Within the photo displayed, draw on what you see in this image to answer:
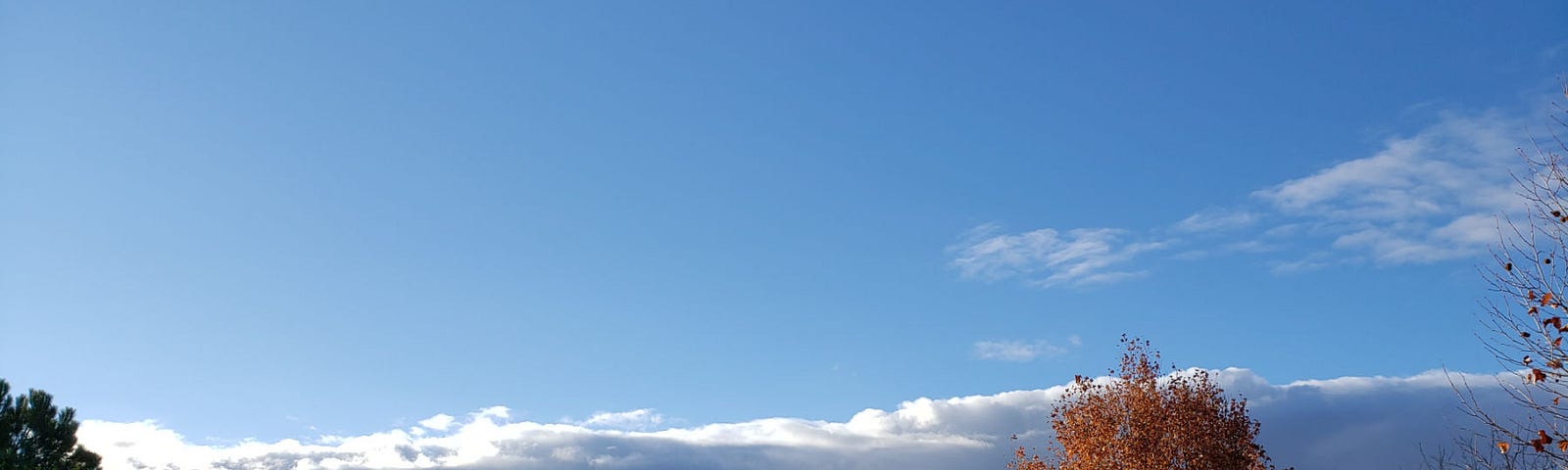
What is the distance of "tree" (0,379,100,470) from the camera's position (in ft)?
167

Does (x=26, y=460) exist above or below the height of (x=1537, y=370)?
above

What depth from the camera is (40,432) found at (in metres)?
51.8

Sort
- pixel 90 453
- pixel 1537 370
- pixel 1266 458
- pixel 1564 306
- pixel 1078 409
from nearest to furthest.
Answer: pixel 1537 370 < pixel 1564 306 < pixel 1266 458 < pixel 1078 409 < pixel 90 453

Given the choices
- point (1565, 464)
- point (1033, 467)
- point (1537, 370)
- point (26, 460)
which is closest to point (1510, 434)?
point (1565, 464)

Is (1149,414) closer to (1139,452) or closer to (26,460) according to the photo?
(1139,452)

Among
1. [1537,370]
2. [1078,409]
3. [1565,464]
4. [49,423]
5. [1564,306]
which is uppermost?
[49,423]

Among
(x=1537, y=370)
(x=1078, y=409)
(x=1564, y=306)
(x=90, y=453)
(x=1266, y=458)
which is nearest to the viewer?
(x=1537, y=370)

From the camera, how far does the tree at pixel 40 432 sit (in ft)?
167

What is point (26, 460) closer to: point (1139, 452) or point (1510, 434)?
point (1139, 452)

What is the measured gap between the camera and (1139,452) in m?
42.6

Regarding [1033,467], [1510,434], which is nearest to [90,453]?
[1033,467]

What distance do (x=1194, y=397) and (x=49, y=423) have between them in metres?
50.0

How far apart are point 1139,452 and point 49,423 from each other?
47.7 metres

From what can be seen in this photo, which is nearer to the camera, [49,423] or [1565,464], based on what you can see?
[1565,464]
